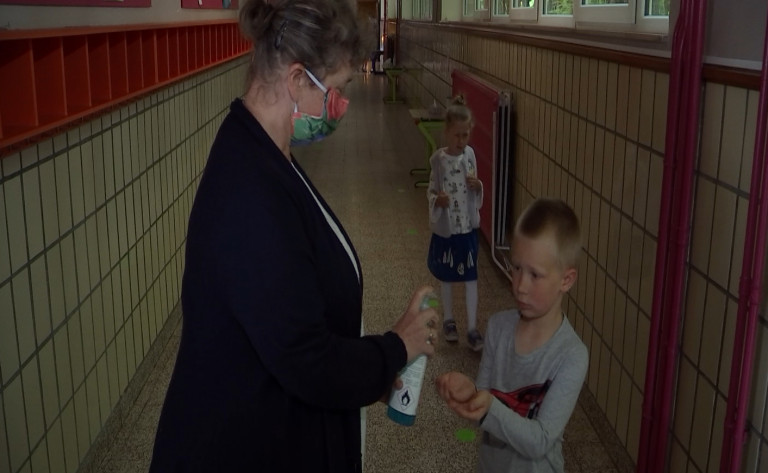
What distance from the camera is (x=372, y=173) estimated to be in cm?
855

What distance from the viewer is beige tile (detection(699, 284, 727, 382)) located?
2145mm

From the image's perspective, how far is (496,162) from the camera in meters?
5.14

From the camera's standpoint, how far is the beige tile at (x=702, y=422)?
2.23m

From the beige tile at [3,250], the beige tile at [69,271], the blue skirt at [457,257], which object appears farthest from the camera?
the blue skirt at [457,257]

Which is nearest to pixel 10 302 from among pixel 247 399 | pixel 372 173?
pixel 247 399

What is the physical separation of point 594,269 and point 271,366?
7.25 feet

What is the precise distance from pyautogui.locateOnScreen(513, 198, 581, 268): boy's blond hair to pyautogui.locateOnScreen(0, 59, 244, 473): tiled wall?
1.28 m

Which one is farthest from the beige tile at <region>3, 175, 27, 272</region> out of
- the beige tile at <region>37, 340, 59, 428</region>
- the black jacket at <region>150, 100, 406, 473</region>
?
the black jacket at <region>150, 100, 406, 473</region>

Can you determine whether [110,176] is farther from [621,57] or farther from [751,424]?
[751,424]

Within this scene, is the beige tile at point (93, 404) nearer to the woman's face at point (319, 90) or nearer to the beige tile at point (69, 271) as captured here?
the beige tile at point (69, 271)

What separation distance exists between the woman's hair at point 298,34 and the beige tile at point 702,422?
4.53 ft

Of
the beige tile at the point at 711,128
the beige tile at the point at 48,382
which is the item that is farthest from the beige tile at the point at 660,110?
the beige tile at the point at 48,382

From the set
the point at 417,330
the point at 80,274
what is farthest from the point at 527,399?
the point at 80,274

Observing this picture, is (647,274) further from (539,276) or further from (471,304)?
(471,304)
